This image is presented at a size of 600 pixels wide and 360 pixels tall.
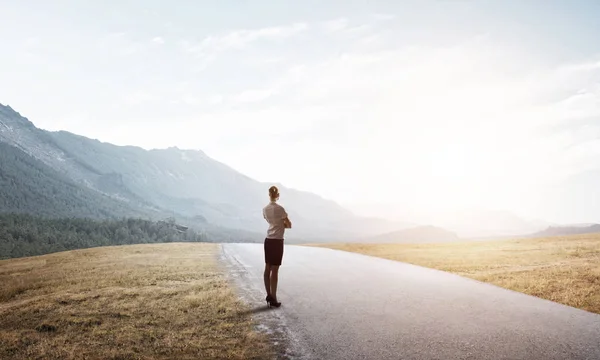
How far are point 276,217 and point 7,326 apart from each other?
6979 millimetres

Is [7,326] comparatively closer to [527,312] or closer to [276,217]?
[276,217]

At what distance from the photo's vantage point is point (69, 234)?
492ft

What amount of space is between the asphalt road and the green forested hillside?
141104 mm

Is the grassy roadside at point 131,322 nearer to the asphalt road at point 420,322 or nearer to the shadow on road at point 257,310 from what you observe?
the shadow on road at point 257,310

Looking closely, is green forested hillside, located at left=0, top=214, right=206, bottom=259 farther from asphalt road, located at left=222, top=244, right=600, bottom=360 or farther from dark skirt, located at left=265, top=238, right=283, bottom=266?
dark skirt, located at left=265, top=238, right=283, bottom=266

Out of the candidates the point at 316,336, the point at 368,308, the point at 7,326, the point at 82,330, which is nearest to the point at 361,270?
the point at 368,308

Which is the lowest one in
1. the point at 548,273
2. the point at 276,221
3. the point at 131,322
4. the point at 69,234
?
the point at 69,234

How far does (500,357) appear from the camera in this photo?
6.32m

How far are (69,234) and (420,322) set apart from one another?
550ft

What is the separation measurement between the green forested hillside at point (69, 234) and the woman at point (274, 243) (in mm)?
141374

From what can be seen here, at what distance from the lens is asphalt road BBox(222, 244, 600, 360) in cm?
663

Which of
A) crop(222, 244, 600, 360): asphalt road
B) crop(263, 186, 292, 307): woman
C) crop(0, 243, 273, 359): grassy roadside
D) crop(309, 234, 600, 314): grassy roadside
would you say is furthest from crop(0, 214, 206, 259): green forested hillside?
crop(263, 186, 292, 307): woman

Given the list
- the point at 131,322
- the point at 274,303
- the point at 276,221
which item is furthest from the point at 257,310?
the point at 131,322

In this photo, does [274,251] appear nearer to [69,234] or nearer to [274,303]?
[274,303]
